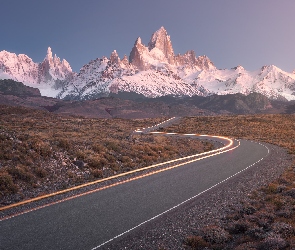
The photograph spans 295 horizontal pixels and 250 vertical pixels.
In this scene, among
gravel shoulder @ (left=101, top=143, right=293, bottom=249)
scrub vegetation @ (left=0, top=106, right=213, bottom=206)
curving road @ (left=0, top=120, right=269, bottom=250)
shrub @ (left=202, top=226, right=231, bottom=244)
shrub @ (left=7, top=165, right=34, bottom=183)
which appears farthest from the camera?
shrub @ (left=7, top=165, right=34, bottom=183)

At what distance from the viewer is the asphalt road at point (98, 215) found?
9.01m

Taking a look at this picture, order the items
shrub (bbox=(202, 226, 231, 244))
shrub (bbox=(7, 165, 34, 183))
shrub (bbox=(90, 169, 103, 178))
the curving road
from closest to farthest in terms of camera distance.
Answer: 1. the curving road
2. shrub (bbox=(202, 226, 231, 244))
3. shrub (bbox=(7, 165, 34, 183))
4. shrub (bbox=(90, 169, 103, 178))

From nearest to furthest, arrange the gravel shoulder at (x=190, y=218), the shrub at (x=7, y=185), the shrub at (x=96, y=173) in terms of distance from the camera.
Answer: the gravel shoulder at (x=190, y=218) → the shrub at (x=7, y=185) → the shrub at (x=96, y=173)

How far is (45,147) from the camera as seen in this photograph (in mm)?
21031

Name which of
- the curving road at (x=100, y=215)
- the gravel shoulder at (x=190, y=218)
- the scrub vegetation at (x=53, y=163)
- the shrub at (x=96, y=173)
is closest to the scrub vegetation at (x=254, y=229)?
the gravel shoulder at (x=190, y=218)

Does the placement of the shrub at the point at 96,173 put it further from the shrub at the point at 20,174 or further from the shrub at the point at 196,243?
the shrub at the point at 196,243

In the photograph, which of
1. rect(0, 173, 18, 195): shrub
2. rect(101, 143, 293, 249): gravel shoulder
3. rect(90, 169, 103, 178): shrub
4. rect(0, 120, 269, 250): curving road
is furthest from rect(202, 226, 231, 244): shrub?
rect(90, 169, 103, 178): shrub

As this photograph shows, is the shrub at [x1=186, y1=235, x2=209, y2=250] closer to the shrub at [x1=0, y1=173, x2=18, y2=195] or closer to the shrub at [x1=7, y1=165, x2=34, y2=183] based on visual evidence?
the shrub at [x1=0, y1=173, x2=18, y2=195]

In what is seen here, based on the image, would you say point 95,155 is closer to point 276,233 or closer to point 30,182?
point 30,182

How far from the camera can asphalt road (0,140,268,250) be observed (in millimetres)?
9008

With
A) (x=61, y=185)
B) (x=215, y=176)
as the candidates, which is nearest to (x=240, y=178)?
(x=215, y=176)

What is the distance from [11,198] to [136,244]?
26.3 ft

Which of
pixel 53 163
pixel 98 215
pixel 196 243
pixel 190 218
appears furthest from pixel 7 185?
pixel 196 243

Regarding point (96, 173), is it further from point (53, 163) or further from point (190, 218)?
point (190, 218)
